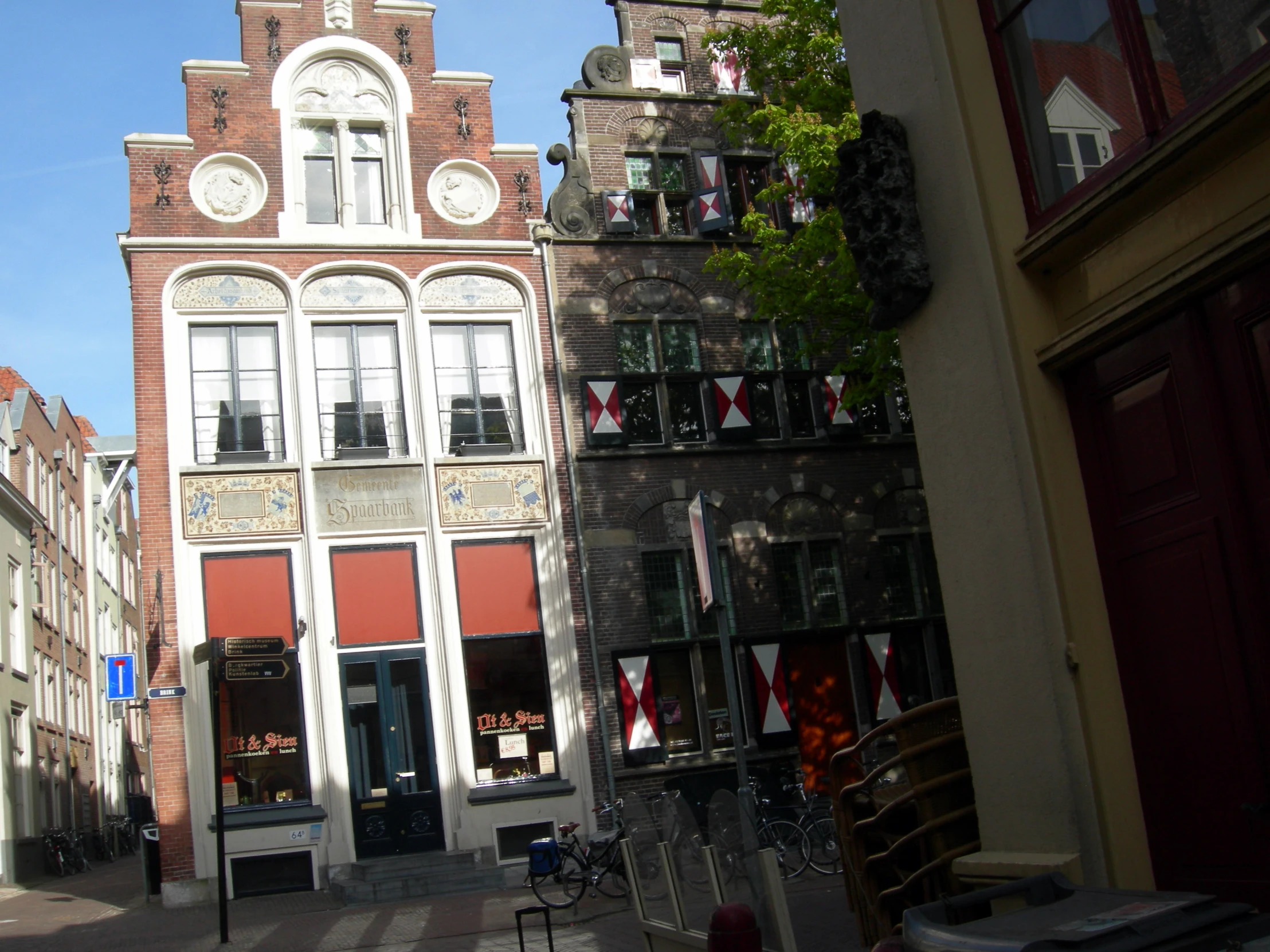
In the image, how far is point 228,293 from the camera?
660 inches

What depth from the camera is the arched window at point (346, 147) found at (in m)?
17.7

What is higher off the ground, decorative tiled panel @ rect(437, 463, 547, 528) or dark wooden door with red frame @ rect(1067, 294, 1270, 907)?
decorative tiled panel @ rect(437, 463, 547, 528)

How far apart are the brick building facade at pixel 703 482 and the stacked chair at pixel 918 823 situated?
31.8 ft

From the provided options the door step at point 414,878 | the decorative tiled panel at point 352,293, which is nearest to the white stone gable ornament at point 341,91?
the decorative tiled panel at point 352,293

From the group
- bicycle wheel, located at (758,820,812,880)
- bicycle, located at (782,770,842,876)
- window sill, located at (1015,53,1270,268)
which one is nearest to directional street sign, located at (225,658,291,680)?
bicycle wheel, located at (758,820,812,880)

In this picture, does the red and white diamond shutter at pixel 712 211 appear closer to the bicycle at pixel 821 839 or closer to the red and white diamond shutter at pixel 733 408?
the red and white diamond shutter at pixel 733 408

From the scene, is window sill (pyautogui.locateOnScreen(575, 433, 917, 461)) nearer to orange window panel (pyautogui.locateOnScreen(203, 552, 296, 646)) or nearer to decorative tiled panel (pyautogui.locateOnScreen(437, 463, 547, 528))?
decorative tiled panel (pyautogui.locateOnScreen(437, 463, 547, 528))

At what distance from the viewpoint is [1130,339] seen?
534 centimetres

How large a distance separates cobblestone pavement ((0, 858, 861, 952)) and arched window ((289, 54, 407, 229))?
965cm

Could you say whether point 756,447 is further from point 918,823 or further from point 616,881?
point 918,823

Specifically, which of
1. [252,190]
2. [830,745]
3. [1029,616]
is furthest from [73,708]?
[1029,616]

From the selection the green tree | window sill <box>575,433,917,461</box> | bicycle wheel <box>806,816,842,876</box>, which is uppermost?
the green tree

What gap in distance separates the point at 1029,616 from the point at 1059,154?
91.2 inches

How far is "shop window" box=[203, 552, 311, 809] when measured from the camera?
15.2 meters
